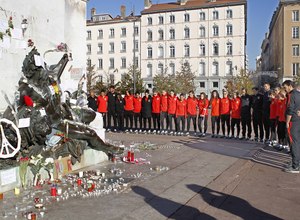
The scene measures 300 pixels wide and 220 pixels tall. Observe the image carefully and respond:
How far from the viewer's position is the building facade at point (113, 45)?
7783cm

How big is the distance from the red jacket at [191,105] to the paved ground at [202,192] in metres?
4.94

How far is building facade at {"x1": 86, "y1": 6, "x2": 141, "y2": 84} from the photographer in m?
77.8

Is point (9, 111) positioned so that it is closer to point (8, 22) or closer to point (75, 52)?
point (8, 22)

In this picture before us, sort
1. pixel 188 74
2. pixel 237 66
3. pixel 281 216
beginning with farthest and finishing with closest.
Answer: pixel 237 66, pixel 188 74, pixel 281 216

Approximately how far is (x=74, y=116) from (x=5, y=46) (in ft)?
6.91

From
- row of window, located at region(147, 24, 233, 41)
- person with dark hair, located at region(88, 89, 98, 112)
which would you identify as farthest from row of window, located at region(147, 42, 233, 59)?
person with dark hair, located at region(88, 89, 98, 112)

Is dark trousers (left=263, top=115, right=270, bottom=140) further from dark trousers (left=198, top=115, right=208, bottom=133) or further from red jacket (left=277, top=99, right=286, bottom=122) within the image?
dark trousers (left=198, top=115, right=208, bottom=133)

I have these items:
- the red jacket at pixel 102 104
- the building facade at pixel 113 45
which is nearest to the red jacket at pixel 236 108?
the red jacket at pixel 102 104

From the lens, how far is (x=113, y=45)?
261 feet

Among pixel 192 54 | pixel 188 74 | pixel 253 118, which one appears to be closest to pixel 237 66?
pixel 192 54

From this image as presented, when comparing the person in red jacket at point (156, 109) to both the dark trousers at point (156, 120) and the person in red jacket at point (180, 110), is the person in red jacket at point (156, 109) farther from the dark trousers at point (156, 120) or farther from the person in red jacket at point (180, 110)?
the person in red jacket at point (180, 110)

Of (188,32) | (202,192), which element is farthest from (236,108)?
(188,32)

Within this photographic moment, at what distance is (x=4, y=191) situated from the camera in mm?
6266

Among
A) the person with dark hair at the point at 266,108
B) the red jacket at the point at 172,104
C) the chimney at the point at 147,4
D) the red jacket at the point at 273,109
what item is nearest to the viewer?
the red jacket at the point at 273,109
